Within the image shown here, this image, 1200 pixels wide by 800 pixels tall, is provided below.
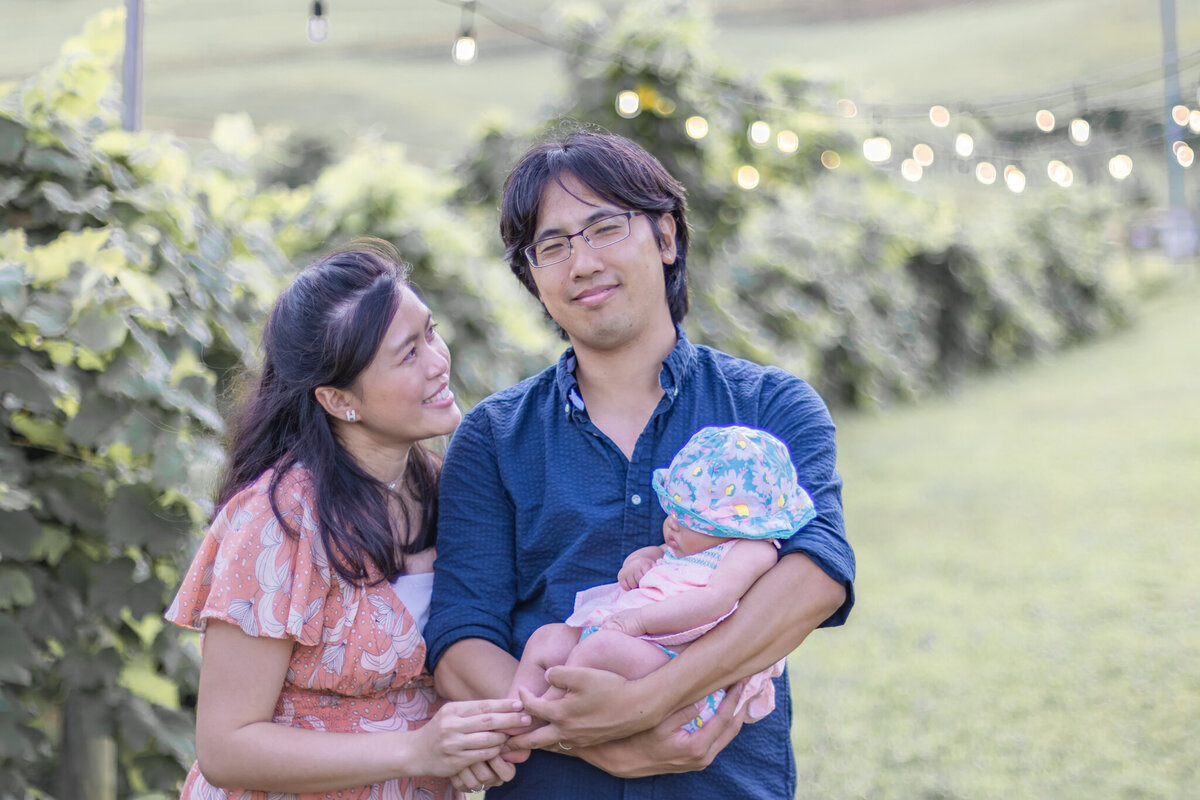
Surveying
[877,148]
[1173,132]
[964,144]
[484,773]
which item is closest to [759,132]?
[877,148]

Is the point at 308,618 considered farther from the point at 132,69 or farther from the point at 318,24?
the point at 318,24

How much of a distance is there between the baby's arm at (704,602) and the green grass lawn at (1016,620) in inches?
97.7

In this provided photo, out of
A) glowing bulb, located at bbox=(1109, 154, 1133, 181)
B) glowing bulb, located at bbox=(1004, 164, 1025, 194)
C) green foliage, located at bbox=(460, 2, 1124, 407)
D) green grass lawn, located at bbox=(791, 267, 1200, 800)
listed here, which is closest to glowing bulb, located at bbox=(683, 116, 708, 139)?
green foliage, located at bbox=(460, 2, 1124, 407)

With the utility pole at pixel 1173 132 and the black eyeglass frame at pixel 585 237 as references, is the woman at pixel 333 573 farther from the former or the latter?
the utility pole at pixel 1173 132

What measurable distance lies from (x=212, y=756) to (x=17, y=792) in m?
0.98

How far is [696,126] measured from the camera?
226 inches

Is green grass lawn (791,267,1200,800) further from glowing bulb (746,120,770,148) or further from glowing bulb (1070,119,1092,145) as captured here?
glowing bulb (746,120,770,148)

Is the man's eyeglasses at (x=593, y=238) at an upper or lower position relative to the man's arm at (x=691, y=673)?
upper

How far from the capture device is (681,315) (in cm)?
208

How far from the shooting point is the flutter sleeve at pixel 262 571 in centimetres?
161

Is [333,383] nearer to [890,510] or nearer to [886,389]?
[890,510]

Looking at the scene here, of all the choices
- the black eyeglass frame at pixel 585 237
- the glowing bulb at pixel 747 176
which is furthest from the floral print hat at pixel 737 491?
the glowing bulb at pixel 747 176

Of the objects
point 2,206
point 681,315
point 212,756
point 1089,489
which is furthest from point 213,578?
point 1089,489

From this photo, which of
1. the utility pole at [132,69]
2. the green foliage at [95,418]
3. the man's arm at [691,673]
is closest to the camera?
the man's arm at [691,673]
